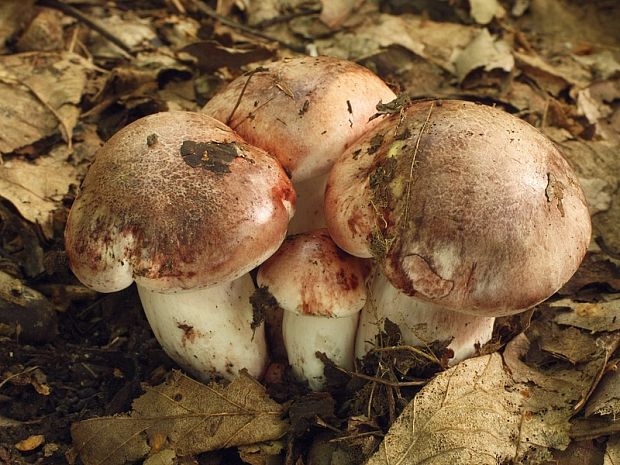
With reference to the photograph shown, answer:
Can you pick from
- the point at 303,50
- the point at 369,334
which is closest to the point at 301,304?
the point at 369,334

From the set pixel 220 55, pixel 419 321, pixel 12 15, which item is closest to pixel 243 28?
pixel 220 55

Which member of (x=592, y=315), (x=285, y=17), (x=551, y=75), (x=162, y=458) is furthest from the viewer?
(x=285, y=17)

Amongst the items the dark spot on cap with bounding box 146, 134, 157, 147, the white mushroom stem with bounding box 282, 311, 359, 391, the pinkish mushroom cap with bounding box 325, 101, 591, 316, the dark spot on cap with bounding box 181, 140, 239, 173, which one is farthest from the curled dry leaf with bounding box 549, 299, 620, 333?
the dark spot on cap with bounding box 146, 134, 157, 147

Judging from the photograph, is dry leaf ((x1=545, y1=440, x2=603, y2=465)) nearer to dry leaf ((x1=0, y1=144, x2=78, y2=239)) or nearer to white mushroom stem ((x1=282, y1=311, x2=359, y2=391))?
white mushroom stem ((x1=282, y1=311, x2=359, y2=391))

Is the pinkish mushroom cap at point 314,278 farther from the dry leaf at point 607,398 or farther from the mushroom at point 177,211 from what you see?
the dry leaf at point 607,398

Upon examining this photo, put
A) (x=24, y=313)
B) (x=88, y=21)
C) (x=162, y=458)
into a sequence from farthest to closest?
(x=88, y=21), (x=24, y=313), (x=162, y=458)

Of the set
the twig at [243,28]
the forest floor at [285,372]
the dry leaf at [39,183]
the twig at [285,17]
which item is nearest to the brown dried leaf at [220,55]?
the forest floor at [285,372]

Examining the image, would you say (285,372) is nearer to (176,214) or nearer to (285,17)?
(176,214)
